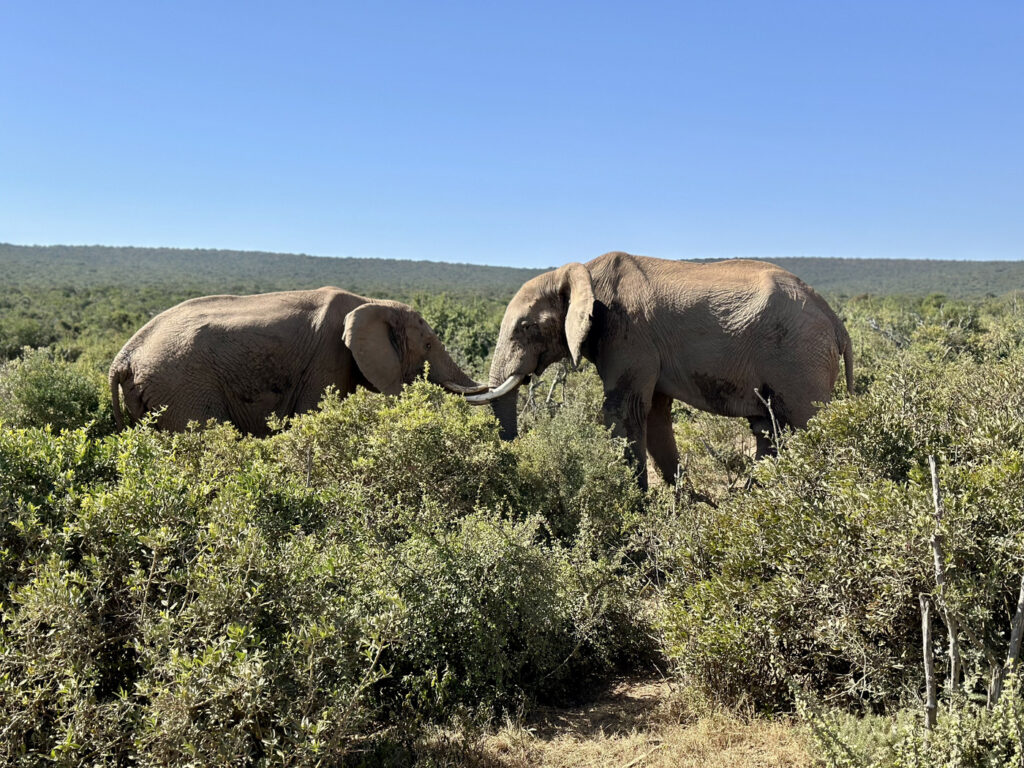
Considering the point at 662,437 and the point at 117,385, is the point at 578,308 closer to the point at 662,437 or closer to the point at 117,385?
the point at 662,437

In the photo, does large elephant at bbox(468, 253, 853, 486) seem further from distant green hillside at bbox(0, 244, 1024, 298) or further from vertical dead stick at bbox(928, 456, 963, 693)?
distant green hillside at bbox(0, 244, 1024, 298)

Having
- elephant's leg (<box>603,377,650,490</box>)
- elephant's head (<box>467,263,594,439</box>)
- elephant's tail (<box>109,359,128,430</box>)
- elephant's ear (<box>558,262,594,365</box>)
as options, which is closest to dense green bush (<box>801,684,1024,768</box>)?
elephant's leg (<box>603,377,650,490</box>)

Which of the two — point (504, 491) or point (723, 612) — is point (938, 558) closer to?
point (723, 612)

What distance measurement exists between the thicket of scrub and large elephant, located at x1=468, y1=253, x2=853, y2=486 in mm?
2208

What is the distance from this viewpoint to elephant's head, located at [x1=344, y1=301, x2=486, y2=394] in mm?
8664

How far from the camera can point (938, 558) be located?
3.06 meters

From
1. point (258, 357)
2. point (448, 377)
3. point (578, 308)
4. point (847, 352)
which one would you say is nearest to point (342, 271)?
point (448, 377)

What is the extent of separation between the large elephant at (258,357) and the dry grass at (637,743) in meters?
5.13

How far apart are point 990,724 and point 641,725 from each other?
5.25 feet

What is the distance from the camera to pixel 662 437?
29.7ft

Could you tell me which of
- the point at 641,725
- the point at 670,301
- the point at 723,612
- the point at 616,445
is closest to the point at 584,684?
the point at 641,725

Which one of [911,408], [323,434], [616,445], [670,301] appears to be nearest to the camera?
[911,408]

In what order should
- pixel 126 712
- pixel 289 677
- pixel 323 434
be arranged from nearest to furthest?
pixel 126 712, pixel 289 677, pixel 323 434

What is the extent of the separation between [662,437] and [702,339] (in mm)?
1449
